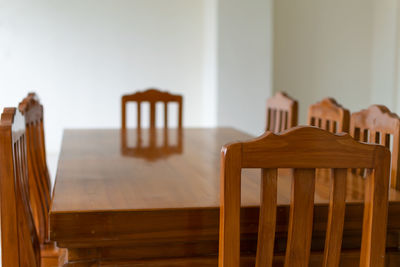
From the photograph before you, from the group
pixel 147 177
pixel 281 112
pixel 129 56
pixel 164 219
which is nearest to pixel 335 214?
pixel 164 219

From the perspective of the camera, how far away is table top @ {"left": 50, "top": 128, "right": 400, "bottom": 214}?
135 cm

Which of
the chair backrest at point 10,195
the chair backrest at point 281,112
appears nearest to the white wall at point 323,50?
the chair backrest at point 281,112

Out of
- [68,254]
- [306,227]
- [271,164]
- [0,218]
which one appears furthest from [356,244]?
[0,218]

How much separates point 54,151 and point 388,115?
329 centimetres

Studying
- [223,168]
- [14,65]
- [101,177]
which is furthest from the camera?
[14,65]

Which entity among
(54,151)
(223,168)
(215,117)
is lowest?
(54,151)

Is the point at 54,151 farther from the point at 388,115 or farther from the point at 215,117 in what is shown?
the point at 388,115

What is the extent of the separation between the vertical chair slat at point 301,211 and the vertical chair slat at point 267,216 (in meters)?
0.04

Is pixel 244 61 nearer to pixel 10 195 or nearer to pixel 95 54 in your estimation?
pixel 95 54

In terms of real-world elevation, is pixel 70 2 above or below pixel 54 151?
above

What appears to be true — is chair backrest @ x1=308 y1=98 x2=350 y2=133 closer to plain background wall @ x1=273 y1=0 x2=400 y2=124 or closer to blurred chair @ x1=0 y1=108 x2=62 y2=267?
blurred chair @ x1=0 y1=108 x2=62 y2=267

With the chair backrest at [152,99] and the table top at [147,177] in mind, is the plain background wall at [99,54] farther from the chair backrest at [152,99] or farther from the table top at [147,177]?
the table top at [147,177]

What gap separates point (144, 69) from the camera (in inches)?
182

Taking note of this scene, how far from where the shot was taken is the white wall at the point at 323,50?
189 inches
